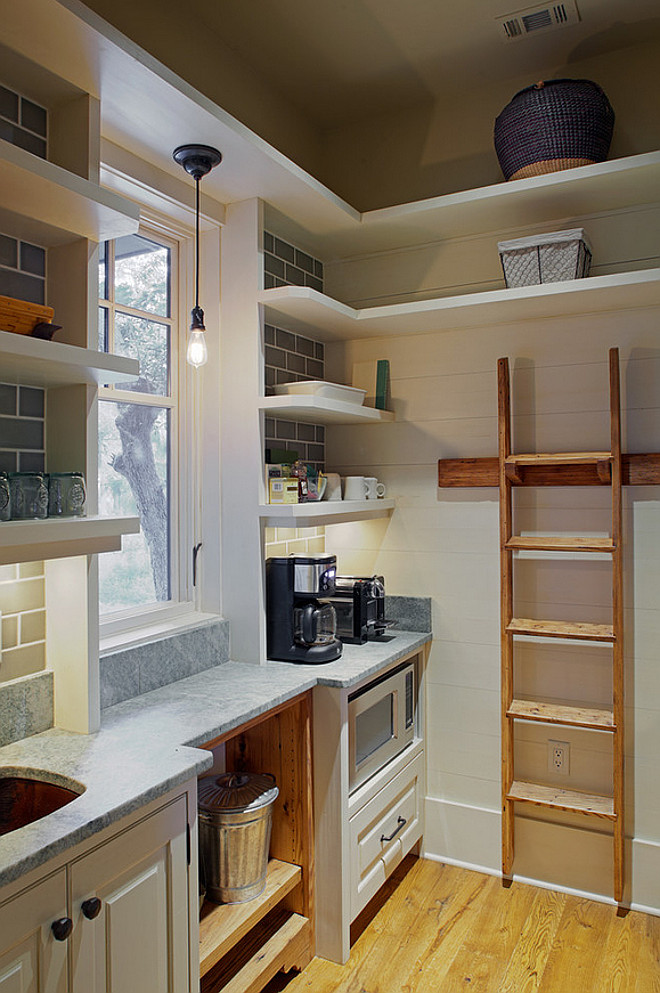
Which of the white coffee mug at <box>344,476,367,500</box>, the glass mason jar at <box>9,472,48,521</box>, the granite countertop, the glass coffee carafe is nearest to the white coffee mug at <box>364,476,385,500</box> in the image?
the white coffee mug at <box>344,476,367,500</box>

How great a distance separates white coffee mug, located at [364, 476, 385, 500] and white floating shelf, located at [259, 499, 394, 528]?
121 mm

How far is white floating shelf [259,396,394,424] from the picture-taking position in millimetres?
2406

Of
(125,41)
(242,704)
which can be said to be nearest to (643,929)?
(242,704)

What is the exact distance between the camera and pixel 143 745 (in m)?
1.72

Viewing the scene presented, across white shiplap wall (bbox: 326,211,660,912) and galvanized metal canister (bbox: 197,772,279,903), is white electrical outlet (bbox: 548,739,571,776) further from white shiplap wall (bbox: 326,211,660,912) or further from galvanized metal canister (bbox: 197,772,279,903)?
galvanized metal canister (bbox: 197,772,279,903)

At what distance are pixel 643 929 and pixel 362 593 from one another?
57.8 inches

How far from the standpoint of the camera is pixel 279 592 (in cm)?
252

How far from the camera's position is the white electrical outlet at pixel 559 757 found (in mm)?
2664

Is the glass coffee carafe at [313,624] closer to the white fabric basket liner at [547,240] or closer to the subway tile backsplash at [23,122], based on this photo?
the white fabric basket liner at [547,240]

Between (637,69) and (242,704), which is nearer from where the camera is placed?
(242,704)

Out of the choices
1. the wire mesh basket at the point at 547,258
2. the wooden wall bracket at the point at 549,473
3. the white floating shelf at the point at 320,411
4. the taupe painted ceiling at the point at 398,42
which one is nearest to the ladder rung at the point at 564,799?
the wooden wall bracket at the point at 549,473

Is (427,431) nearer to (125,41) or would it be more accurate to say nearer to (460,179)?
(460,179)

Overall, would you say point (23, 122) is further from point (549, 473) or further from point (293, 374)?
point (549, 473)

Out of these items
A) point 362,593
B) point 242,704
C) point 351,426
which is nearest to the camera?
point 242,704
